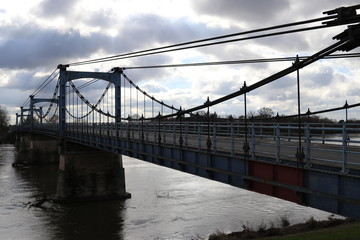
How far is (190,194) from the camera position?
35.0 meters

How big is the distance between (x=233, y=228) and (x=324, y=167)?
46.0 feet

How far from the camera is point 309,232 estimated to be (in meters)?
20.2

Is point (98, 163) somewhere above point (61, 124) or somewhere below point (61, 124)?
below

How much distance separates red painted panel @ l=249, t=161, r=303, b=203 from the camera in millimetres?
11401

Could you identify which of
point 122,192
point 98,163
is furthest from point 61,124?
point 122,192

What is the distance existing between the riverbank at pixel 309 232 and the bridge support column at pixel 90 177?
1556 centimetres

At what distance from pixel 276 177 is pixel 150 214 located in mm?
17489

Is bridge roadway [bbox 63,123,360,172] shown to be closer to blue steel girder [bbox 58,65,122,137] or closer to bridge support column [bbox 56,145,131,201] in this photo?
bridge support column [bbox 56,145,131,201]

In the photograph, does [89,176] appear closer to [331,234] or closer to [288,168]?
[331,234]

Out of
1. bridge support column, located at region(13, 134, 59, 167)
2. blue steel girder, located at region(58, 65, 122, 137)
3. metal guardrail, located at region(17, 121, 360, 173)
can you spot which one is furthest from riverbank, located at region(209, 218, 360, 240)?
bridge support column, located at region(13, 134, 59, 167)

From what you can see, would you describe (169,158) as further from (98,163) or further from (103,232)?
(98,163)

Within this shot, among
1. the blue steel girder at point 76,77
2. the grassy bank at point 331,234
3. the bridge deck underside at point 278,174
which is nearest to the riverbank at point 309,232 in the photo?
the grassy bank at point 331,234

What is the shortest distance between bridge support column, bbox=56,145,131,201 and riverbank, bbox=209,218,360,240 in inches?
612

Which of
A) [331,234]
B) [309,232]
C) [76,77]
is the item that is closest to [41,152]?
[76,77]
